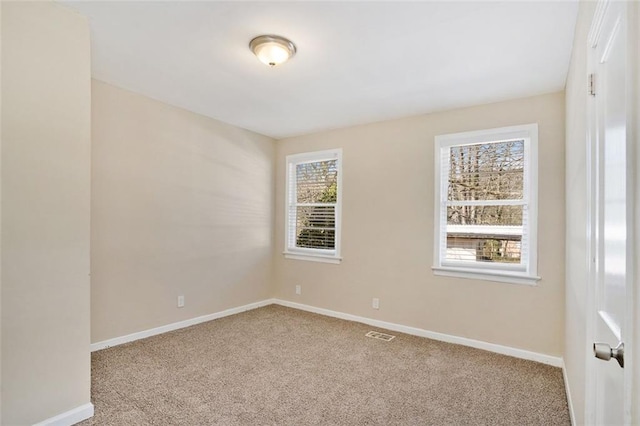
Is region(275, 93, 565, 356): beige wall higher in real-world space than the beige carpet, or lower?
higher

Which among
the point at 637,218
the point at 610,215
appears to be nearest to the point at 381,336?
the point at 610,215

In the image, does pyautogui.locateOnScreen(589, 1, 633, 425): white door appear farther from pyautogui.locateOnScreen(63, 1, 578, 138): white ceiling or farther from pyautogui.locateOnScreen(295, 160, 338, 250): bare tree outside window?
pyautogui.locateOnScreen(295, 160, 338, 250): bare tree outside window

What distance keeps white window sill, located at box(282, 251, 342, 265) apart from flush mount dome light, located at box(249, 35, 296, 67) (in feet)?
8.80

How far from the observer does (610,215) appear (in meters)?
1.15

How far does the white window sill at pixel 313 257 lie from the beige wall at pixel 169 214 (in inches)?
15.0

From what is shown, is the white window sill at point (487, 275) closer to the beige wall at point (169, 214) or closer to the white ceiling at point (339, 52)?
the white ceiling at point (339, 52)

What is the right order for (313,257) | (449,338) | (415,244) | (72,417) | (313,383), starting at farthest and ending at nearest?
(313,257) → (415,244) → (449,338) → (313,383) → (72,417)

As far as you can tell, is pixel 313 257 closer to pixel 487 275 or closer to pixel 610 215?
pixel 487 275

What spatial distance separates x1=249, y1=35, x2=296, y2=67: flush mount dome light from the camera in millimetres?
2352

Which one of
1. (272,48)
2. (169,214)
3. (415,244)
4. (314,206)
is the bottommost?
(415,244)

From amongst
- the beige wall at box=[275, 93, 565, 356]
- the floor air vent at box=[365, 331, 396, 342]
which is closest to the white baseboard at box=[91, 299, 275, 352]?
the beige wall at box=[275, 93, 565, 356]

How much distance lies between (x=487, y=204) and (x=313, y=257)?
2.27 m

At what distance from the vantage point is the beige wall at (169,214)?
3.29m

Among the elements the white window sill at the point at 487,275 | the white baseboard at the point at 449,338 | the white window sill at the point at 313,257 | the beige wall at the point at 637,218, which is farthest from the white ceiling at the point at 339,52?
the white baseboard at the point at 449,338
